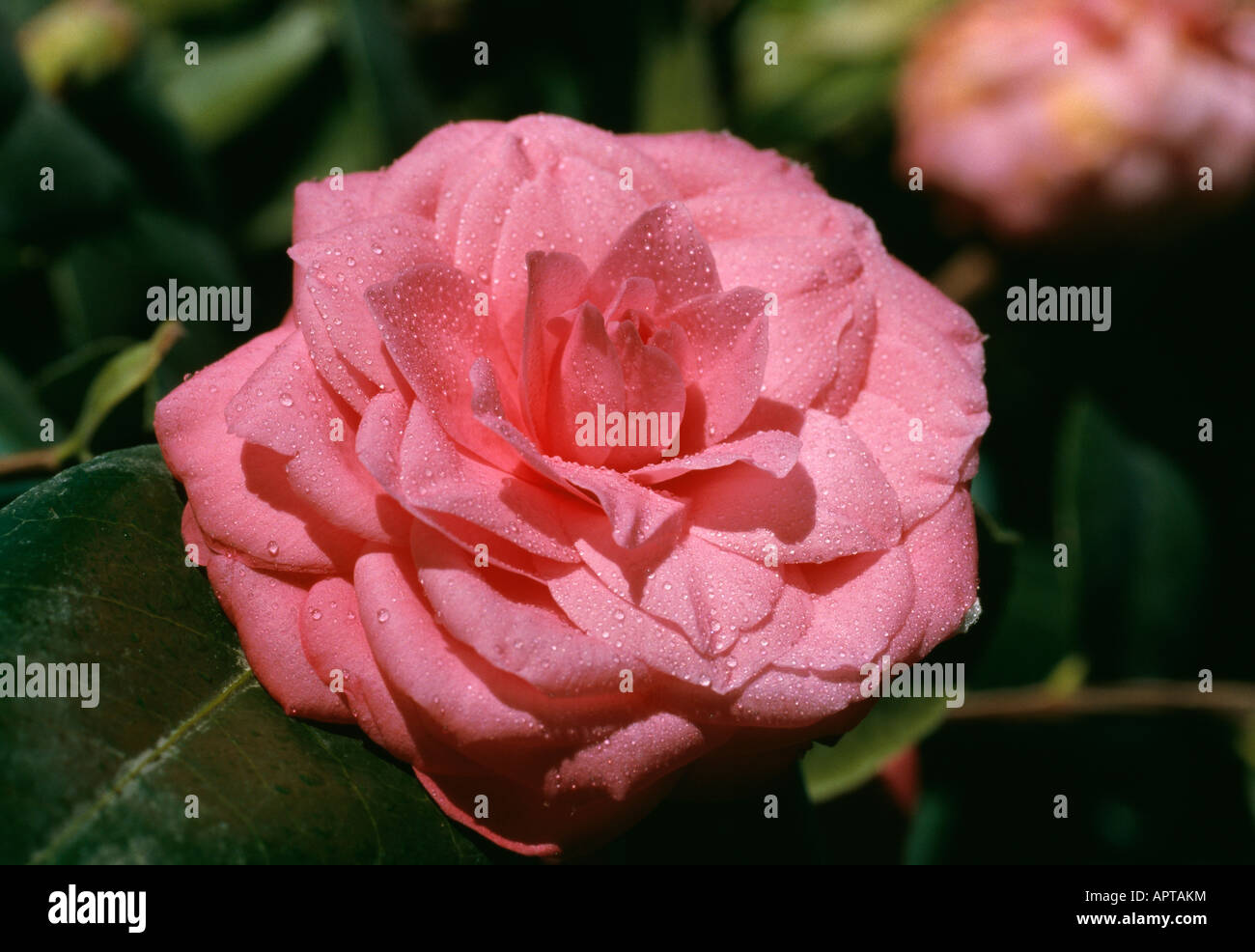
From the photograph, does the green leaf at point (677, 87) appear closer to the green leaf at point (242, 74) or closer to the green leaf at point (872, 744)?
the green leaf at point (242, 74)

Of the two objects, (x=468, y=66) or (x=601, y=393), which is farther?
(x=468, y=66)

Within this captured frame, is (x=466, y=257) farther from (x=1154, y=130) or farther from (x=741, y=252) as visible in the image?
(x=1154, y=130)

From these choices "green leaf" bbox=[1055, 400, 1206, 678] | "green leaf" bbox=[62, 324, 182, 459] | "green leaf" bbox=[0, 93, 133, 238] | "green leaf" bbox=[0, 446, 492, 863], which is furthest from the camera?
"green leaf" bbox=[1055, 400, 1206, 678]

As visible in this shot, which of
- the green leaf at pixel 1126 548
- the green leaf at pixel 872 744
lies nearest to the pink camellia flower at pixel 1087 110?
the green leaf at pixel 1126 548

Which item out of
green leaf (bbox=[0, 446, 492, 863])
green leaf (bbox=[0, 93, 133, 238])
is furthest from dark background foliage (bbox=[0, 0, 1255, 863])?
green leaf (bbox=[0, 446, 492, 863])

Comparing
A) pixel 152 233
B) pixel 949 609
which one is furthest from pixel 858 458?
pixel 152 233

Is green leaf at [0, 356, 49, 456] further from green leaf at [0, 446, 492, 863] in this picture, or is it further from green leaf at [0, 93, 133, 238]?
green leaf at [0, 446, 492, 863]
